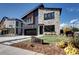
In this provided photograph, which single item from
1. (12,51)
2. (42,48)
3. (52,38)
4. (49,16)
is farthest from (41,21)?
(12,51)

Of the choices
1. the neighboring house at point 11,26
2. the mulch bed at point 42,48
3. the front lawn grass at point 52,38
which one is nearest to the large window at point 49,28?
the front lawn grass at point 52,38

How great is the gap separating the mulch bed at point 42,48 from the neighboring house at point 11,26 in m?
0.31

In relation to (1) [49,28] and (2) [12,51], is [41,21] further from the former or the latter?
(2) [12,51]

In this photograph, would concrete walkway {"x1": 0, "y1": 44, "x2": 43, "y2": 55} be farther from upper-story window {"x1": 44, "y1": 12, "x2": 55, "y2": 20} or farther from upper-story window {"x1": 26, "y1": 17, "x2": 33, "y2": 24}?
upper-story window {"x1": 44, "y1": 12, "x2": 55, "y2": 20}

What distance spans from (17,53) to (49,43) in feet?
2.52

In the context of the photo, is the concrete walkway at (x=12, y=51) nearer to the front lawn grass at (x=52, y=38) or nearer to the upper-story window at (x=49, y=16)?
the front lawn grass at (x=52, y=38)

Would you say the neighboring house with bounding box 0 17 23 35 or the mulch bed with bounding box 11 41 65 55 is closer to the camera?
the mulch bed with bounding box 11 41 65 55

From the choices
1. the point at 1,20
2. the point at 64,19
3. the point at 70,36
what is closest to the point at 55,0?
the point at 64,19

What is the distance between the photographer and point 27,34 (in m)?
5.68

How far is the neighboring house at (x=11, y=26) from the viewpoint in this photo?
18.3 feet

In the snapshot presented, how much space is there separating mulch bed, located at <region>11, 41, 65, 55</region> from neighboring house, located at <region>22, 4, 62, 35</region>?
0.28m

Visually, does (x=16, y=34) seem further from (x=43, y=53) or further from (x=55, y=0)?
(x=55, y=0)

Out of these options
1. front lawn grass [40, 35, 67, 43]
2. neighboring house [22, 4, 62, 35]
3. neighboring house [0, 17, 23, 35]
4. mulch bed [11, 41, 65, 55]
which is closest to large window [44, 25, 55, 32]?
neighboring house [22, 4, 62, 35]

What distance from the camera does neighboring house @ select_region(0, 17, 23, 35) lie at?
557 cm
